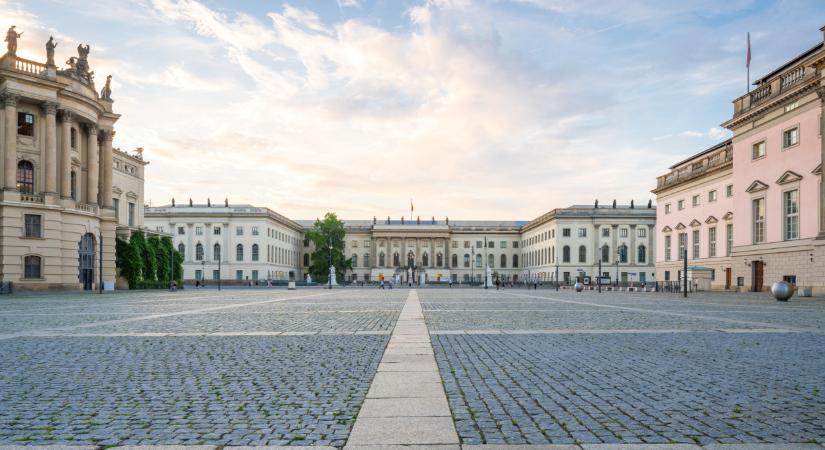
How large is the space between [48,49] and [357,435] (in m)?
48.9

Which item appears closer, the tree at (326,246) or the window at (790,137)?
the window at (790,137)

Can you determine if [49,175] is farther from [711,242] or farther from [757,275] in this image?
[711,242]

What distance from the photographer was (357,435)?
16.8 ft

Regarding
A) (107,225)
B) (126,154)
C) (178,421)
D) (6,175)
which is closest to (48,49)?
(6,175)

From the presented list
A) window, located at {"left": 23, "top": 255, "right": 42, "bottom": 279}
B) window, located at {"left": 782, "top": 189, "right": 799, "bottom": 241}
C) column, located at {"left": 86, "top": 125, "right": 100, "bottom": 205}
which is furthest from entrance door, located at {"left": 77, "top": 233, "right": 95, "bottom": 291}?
window, located at {"left": 782, "top": 189, "right": 799, "bottom": 241}

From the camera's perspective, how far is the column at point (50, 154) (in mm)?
43688

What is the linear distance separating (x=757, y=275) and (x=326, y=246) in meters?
68.9

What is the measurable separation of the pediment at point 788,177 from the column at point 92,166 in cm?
5167

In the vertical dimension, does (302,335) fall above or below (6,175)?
below

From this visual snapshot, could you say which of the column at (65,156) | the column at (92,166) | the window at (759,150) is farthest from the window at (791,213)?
the column at (92,166)

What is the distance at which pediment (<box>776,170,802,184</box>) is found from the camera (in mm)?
39716

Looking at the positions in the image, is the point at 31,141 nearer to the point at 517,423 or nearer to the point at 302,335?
the point at 302,335

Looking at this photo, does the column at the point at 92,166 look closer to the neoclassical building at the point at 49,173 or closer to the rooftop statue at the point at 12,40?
the neoclassical building at the point at 49,173

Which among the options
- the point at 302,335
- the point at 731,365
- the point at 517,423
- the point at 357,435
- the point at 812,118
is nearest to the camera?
the point at 357,435
